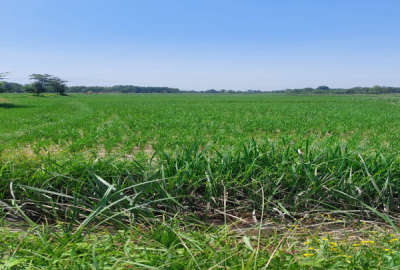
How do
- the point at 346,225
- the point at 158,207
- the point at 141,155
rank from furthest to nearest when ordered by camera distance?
the point at 141,155
the point at 158,207
the point at 346,225

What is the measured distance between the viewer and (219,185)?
216 centimetres

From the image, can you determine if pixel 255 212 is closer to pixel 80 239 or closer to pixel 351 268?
pixel 351 268

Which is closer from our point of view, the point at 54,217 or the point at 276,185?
the point at 54,217

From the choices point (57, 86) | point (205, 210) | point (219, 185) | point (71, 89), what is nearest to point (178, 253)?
point (205, 210)

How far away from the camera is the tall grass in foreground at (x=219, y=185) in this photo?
193 cm

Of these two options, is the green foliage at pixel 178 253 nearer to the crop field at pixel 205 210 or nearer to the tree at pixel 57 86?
the crop field at pixel 205 210

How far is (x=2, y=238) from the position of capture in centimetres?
142

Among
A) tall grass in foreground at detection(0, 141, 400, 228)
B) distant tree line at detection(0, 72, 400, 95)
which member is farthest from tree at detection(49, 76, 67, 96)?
tall grass in foreground at detection(0, 141, 400, 228)

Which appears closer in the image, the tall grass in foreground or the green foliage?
the green foliage

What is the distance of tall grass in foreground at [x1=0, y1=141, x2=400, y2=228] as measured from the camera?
1.93 metres

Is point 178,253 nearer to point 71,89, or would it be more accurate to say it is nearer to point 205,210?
point 205,210

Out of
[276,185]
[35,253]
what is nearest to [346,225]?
[276,185]

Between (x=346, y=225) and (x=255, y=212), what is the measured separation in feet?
2.43

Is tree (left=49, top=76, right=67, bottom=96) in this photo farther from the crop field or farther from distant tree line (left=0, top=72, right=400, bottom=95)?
the crop field
